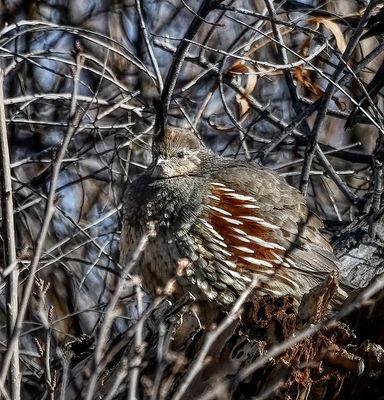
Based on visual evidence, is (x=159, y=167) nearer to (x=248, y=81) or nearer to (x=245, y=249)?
(x=245, y=249)

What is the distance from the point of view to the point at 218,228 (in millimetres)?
5707

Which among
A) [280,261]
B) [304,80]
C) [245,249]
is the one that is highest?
[304,80]

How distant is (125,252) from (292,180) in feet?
8.51

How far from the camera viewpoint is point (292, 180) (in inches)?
317

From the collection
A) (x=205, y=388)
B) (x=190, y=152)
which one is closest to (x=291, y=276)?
(x=190, y=152)

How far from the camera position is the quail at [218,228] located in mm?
5625

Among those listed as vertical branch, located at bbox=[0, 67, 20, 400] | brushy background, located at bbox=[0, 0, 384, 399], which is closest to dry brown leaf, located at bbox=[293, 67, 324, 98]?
brushy background, located at bbox=[0, 0, 384, 399]

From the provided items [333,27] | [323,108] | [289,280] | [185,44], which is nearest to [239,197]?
[289,280]

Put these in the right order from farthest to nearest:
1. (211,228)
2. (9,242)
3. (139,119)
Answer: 1. (139,119)
2. (211,228)
3. (9,242)

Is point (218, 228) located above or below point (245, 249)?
above

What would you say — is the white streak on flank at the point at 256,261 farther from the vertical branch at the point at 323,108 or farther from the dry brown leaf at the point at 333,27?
the dry brown leaf at the point at 333,27

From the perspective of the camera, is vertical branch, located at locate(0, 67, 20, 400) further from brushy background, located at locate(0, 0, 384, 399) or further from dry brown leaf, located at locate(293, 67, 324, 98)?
dry brown leaf, located at locate(293, 67, 324, 98)

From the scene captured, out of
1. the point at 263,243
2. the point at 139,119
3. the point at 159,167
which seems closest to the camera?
the point at 263,243

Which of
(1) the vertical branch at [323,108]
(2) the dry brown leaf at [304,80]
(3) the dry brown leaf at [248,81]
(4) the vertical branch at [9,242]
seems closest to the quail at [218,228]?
(1) the vertical branch at [323,108]
